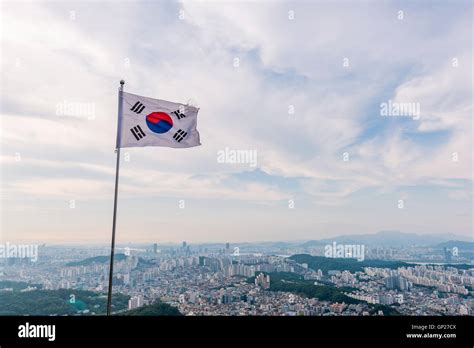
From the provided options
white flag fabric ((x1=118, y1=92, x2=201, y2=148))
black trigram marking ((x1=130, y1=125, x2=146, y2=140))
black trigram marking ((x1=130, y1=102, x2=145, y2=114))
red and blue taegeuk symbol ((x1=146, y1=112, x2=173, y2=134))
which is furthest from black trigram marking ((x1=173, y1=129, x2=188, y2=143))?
black trigram marking ((x1=130, y1=102, x2=145, y2=114))

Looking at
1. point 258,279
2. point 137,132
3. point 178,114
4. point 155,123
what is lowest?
point 258,279

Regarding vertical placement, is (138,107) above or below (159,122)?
above

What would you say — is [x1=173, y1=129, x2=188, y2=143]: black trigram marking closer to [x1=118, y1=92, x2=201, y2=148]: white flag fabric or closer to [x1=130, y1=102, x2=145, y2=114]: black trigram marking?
[x1=118, y1=92, x2=201, y2=148]: white flag fabric

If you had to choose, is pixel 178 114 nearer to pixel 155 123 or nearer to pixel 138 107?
pixel 155 123

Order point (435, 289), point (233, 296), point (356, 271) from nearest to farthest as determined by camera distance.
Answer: point (233, 296), point (435, 289), point (356, 271)

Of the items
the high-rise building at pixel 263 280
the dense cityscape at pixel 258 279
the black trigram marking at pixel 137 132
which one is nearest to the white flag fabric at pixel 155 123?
the black trigram marking at pixel 137 132

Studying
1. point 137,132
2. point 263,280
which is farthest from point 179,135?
point 263,280
